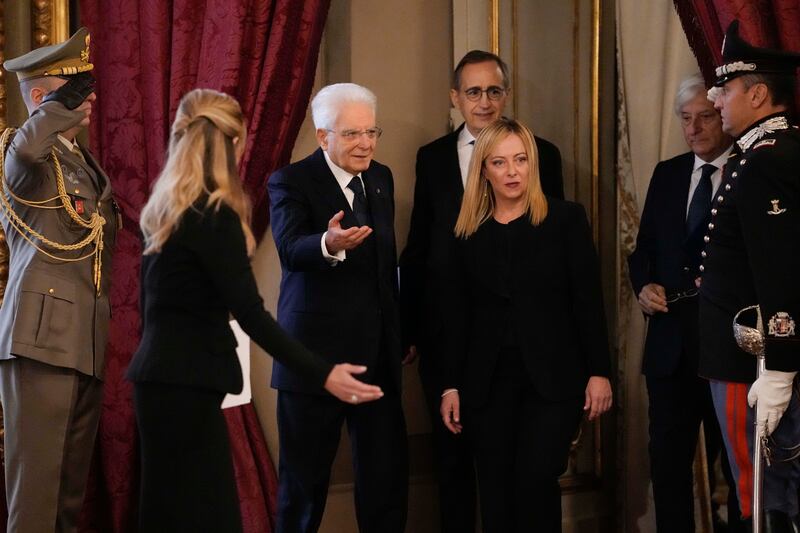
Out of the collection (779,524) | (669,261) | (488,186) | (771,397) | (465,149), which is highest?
(465,149)

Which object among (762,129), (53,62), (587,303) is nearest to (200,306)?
(53,62)

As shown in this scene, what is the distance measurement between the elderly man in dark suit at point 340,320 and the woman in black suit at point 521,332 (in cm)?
25

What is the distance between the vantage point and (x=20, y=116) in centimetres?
362

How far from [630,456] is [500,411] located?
1.12m

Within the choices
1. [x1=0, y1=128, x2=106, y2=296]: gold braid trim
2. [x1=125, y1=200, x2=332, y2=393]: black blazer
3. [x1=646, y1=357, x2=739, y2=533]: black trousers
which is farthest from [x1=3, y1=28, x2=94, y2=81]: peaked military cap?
[x1=646, y1=357, x2=739, y2=533]: black trousers

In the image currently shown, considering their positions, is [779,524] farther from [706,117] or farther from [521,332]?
[706,117]

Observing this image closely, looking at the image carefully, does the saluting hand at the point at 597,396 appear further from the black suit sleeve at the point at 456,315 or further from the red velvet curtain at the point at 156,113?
the red velvet curtain at the point at 156,113

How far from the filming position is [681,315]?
11.7 ft

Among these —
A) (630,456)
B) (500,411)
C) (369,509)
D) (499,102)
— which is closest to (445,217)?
(499,102)

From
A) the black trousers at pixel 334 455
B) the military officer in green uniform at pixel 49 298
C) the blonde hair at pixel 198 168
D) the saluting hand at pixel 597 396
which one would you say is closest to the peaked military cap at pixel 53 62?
the military officer in green uniform at pixel 49 298

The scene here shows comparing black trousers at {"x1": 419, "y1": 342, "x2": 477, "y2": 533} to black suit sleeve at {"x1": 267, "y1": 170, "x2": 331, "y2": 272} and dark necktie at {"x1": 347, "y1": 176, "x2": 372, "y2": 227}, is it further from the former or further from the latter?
black suit sleeve at {"x1": 267, "y1": 170, "x2": 331, "y2": 272}

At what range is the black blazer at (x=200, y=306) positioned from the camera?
7.89 feet

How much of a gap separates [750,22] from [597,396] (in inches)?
49.1

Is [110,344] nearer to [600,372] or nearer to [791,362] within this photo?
[600,372]
